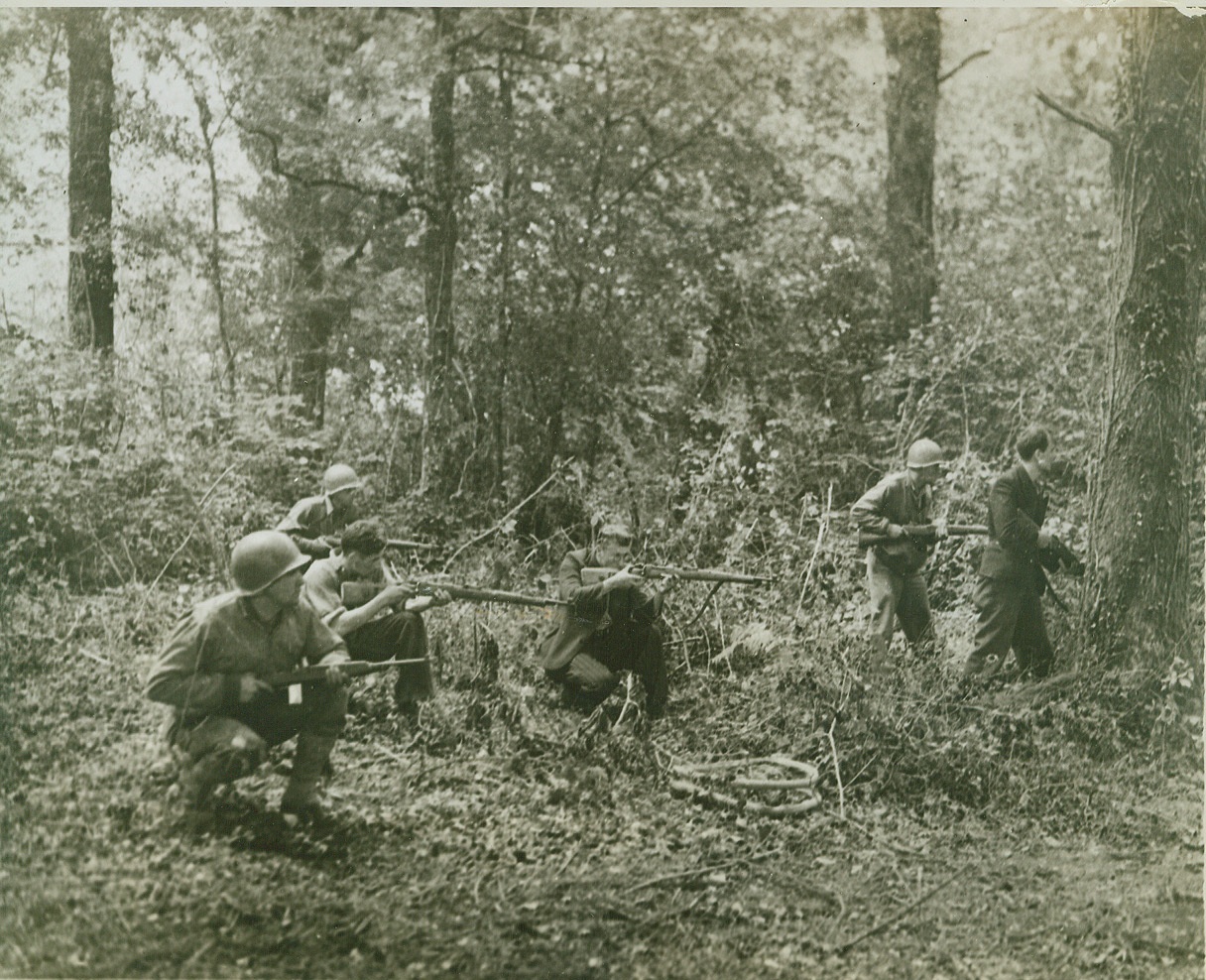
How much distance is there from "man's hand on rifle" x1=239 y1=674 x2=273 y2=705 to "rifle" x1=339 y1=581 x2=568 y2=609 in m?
0.67

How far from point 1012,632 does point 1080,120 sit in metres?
2.72

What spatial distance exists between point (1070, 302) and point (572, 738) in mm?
3533

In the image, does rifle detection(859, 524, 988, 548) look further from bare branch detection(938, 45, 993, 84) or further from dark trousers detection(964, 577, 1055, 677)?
bare branch detection(938, 45, 993, 84)

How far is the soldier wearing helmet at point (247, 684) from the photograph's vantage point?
3.96 metres

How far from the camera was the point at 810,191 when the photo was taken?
495 cm

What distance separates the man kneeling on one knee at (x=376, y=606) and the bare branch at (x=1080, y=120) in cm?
404

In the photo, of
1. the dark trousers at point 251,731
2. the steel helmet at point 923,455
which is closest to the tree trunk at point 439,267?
the dark trousers at point 251,731

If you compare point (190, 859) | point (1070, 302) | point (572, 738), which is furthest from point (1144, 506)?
point (190, 859)

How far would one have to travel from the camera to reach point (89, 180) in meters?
4.72

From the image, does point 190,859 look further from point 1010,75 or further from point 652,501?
point 1010,75

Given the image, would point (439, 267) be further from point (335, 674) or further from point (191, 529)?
point (335, 674)

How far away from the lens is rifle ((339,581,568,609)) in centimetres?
458

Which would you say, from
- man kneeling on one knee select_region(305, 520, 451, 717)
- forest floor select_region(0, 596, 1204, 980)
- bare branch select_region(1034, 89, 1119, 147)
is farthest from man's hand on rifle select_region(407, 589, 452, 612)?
bare branch select_region(1034, 89, 1119, 147)

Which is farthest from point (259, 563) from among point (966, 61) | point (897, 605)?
point (966, 61)
